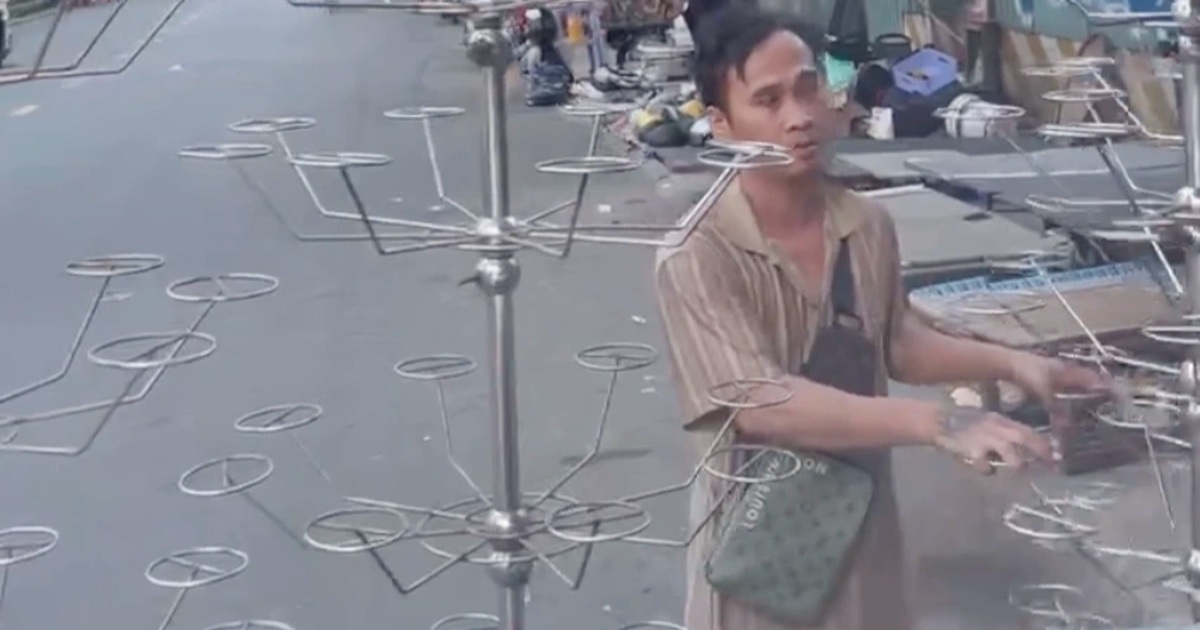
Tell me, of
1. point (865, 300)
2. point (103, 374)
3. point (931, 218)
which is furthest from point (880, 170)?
point (865, 300)

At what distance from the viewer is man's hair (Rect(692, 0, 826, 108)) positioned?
200 cm

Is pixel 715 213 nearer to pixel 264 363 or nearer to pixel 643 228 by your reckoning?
pixel 643 228

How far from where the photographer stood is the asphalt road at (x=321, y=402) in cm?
430

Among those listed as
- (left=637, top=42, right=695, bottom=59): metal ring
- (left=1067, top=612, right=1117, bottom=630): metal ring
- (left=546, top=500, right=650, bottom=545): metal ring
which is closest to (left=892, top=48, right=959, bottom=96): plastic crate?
(left=1067, top=612, right=1117, bottom=630): metal ring

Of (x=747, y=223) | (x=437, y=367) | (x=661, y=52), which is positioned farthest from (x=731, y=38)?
(x=437, y=367)

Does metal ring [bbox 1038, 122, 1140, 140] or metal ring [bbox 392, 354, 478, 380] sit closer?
metal ring [bbox 1038, 122, 1140, 140]

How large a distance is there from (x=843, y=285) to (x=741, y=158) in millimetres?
591

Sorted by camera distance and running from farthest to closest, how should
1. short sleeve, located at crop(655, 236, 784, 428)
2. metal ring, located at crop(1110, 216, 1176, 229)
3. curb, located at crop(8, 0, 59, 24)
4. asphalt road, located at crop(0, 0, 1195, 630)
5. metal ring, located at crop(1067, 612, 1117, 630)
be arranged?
asphalt road, located at crop(0, 0, 1195, 630)
metal ring, located at crop(1067, 612, 1117, 630)
curb, located at crop(8, 0, 59, 24)
short sleeve, located at crop(655, 236, 784, 428)
metal ring, located at crop(1110, 216, 1176, 229)

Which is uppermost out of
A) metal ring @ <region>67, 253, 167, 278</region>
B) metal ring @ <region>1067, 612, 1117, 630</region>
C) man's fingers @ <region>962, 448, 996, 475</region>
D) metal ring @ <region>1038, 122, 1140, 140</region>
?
metal ring @ <region>67, 253, 167, 278</region>

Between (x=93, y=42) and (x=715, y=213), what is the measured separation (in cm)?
Result: 74

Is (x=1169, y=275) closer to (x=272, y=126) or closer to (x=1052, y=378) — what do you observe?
(x=1052, y=378)

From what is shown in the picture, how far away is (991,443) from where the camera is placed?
1.65 meters

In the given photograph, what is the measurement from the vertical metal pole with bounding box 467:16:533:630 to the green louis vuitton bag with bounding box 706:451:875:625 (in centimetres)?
31

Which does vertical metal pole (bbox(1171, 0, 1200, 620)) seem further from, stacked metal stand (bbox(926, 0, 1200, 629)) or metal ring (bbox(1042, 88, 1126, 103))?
metal ring (bbox(1042, 88, 1126, 103))
